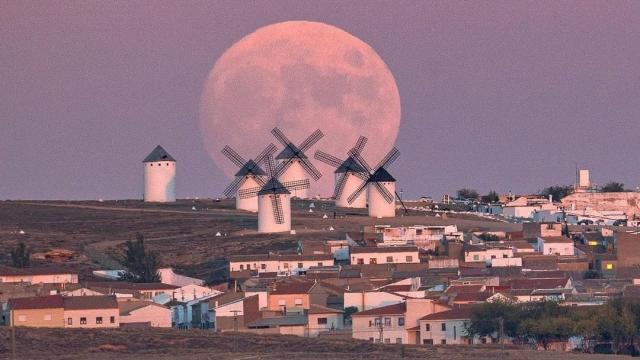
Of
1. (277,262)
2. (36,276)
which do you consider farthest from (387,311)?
(277,262)

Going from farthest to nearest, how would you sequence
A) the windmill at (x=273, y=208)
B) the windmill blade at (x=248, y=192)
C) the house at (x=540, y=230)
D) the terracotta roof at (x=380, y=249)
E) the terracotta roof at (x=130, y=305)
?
the windmill blade at (x=248, y=192)
the windmill at (x=273, y=208)
the house at (x=540, y=230)
the terracotta roof at (x=380, y=249)
the terracotta roof at (x=130, y=305)

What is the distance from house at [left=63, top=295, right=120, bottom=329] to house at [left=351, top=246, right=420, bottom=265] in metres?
31.8

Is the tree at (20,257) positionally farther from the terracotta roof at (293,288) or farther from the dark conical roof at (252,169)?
the dark conical roof at (252,169)

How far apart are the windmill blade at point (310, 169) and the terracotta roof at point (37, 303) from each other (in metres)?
75.0

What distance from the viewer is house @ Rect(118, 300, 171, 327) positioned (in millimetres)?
99875

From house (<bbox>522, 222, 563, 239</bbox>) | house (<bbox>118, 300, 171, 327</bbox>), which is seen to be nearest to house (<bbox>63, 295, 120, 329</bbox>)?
house (<bbox>118, 300, 171, 327</bbox>)

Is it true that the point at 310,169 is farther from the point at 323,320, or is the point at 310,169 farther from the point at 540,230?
the point at 323,320

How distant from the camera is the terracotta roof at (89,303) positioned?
98.1 meters

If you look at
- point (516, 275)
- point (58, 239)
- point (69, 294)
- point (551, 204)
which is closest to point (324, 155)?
point (551, 204)

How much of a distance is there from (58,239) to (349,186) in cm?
3360

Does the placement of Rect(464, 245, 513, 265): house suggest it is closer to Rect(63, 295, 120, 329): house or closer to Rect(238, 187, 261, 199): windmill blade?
Rect(63, 295, 120, 329): house

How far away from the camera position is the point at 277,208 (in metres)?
150

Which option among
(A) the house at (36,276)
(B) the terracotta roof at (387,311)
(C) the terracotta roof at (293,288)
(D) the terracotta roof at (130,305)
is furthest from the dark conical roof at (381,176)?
(B) the terracotta roof at (387,311)

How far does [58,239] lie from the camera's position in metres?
146
